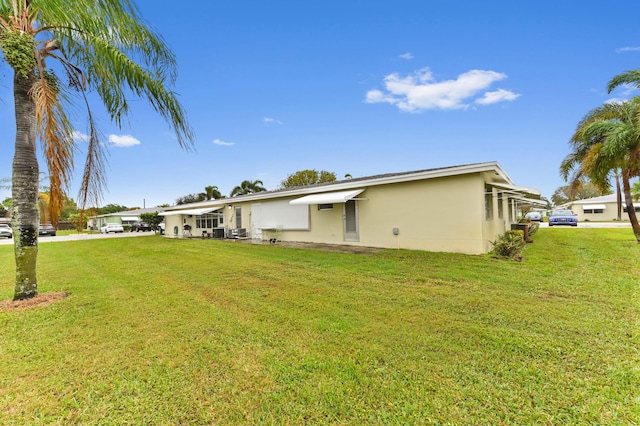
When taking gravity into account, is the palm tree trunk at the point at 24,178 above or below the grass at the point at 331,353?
above

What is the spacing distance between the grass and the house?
440 cm

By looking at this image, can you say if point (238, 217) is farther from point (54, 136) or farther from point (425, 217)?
point (54, 136)

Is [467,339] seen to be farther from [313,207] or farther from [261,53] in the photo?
[261,53]

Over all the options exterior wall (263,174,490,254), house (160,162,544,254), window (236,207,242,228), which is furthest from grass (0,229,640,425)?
window (236,207,242,228)

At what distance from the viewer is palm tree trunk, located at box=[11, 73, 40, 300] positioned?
18.6 ft

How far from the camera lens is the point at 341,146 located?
27812 millimetres

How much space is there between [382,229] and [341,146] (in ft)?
52.4

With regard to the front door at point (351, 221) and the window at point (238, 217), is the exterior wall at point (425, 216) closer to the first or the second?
the front door at point (351, 221)

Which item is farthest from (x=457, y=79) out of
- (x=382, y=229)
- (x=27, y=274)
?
(x=27, y=274)

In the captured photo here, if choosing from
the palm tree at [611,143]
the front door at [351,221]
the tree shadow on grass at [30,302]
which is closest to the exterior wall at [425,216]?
the front door at [351,221]

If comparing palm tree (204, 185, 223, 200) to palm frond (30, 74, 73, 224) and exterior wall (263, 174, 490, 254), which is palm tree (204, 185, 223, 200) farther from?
palm frond (30, 74, 73, 224)

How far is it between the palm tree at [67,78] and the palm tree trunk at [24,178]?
15 mm

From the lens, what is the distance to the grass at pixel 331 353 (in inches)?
106

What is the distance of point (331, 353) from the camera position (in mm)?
3684
